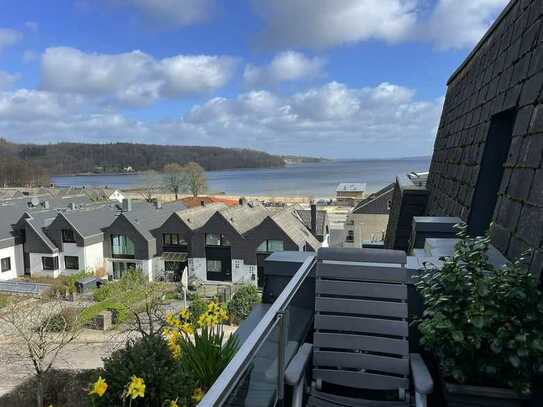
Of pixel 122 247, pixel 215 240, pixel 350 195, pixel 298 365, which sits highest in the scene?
pixel 298 365

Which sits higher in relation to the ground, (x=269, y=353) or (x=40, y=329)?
(x=269, y=353)

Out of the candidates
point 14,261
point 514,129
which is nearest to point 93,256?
point 14,261

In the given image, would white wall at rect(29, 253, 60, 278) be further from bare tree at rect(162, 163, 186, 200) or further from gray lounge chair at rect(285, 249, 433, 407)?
bare tree at rect(162, 163, 186, 200)

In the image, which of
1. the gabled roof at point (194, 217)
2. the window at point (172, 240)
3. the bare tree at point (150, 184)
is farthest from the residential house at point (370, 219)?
the bare tree at point (150, 184)

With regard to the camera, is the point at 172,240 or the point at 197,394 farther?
the point at 172,240

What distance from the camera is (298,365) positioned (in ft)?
7.66

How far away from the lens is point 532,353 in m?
1.61

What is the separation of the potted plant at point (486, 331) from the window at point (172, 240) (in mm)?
26650

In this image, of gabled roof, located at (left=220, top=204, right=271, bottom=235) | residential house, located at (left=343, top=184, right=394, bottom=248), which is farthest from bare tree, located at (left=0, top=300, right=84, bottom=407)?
residential house, located at (left=343, top=184, right=394, bottom=248)

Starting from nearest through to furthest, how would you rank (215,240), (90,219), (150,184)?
(215,240) < (90,219) < (150,184)

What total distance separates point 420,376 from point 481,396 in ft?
1.33

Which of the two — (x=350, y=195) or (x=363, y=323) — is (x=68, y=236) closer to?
(x=363, y=323)

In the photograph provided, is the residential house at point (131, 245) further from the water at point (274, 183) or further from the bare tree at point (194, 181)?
the water at point (274, 183)

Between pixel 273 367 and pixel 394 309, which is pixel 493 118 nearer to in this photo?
pixel 394 309
